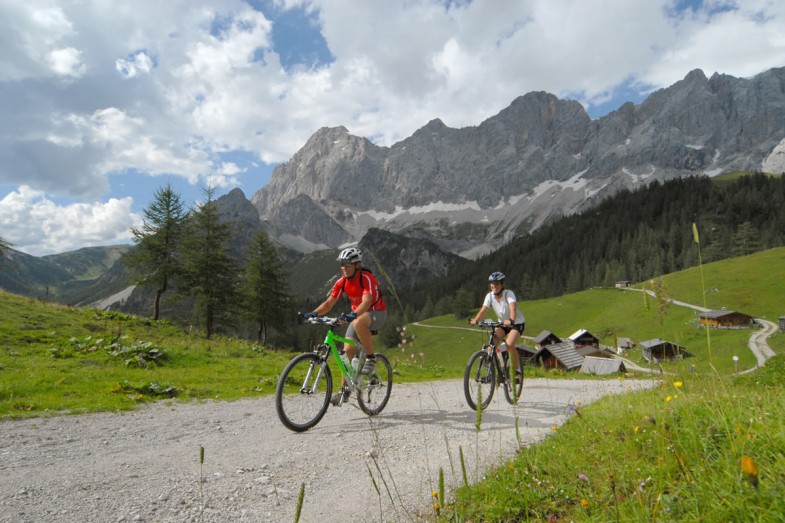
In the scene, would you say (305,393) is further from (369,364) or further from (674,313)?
(674,313)

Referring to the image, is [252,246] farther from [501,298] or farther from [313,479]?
[313,479]

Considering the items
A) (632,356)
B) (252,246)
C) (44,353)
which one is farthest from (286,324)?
(632,356)

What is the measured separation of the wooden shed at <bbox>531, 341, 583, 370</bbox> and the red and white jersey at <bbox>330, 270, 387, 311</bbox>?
198 feet

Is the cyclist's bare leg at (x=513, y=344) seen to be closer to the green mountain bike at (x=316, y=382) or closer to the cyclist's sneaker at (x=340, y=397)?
the green mountain bike at (x=316, y=382)

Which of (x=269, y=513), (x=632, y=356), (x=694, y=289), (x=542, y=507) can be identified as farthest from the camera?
(x=694, y=289)

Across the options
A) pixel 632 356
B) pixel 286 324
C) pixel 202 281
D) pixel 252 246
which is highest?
pixel 252 246

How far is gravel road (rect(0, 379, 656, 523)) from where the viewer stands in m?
4.53

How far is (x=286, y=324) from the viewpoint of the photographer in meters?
51.6

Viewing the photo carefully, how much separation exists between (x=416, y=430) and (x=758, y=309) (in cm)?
9836

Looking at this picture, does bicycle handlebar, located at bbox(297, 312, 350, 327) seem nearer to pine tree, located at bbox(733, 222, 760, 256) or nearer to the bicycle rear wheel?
the bicycle rear wheel

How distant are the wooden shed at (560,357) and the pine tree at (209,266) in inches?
1833

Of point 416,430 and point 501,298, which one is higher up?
point 501,298

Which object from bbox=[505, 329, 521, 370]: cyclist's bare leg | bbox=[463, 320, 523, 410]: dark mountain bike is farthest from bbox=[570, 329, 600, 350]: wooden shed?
bbox=[505, 329, 521, 370]: cyclist's bare leg

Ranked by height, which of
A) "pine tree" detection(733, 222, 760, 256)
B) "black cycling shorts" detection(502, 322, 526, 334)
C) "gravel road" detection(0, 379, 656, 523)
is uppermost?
"pine tree" detection(733, 222, 760, 256)
